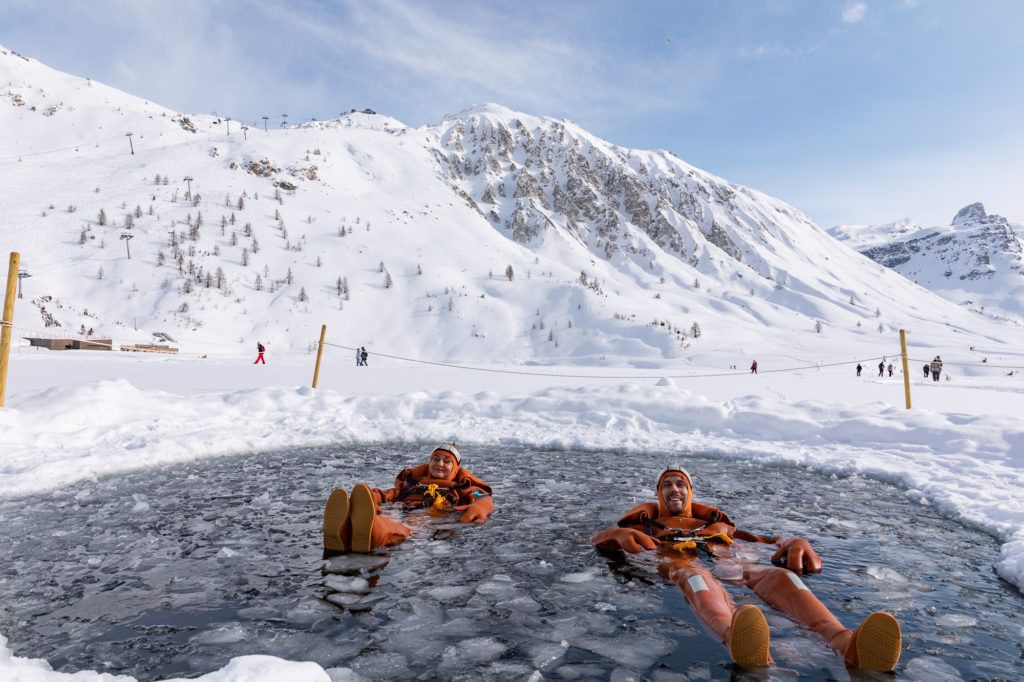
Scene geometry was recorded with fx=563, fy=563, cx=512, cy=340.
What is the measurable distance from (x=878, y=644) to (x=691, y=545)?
242 centimetres

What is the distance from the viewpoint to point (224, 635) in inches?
158

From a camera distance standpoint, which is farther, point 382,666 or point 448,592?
point 448,592

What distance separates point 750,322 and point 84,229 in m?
66.1

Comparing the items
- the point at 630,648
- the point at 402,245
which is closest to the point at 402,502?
the point at 630,648

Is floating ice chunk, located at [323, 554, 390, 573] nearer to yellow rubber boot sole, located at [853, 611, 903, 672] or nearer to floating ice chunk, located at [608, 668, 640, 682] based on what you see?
floating ice chunk, located at [608, 668, 640, 682]

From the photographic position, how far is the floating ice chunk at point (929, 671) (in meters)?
3.56

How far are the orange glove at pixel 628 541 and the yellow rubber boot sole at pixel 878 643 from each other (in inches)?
92.2

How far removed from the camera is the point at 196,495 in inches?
304

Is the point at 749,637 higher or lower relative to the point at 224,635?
higher

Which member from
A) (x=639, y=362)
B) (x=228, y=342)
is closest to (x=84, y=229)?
(x=228, y=342)

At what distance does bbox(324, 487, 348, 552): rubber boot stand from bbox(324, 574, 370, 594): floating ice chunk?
0.52m

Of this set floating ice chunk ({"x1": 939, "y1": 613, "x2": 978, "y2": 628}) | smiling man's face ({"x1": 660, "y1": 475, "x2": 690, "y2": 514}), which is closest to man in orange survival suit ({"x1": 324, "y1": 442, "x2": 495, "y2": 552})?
smiling man's face ({"x1": 660, "y1": 475, "x2": 690, "y2": 514})

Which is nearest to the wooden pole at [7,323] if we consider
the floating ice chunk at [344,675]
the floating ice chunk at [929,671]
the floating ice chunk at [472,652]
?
the floating ice chunk at [344,675]

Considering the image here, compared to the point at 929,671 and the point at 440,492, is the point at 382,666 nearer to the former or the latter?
the point at 929,671
